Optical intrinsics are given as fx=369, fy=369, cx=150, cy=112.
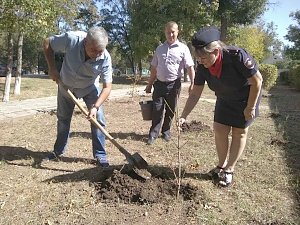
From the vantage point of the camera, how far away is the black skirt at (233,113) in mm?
3658

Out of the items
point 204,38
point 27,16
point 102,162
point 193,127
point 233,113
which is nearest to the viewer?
point 204,38

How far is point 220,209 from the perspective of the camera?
3.37 m

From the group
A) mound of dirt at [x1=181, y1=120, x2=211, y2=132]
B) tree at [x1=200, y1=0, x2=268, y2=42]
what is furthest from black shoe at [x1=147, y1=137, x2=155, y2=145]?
tree at [x1=200, y1=0, x2=268, y2=42]

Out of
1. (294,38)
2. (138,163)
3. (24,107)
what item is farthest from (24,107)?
(294,38)

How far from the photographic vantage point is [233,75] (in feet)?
11.3

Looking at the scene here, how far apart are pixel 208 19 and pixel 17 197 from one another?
18.7 meters

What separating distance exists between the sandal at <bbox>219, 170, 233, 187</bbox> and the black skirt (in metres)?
0.54

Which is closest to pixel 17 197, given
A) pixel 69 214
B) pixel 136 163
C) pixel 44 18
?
pixel 69 214

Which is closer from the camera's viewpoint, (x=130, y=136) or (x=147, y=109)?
(x=147, y=109)

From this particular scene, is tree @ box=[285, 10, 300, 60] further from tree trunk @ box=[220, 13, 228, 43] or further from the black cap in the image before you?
the black cap

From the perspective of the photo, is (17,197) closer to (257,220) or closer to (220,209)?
(220,209)

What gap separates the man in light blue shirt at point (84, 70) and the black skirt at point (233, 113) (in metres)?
1.24

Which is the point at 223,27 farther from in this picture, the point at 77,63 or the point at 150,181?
the point at 150,181

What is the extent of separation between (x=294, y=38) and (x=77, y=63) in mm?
40219
